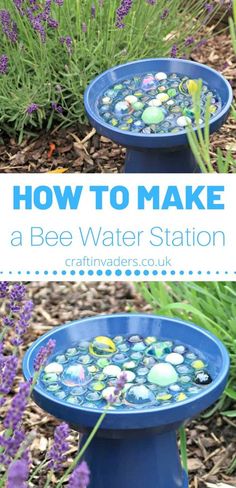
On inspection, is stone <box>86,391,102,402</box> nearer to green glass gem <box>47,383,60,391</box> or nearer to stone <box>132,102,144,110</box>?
green glass gem <box>47,383,60,391</box>

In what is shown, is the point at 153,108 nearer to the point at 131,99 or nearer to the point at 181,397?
the point at 131,99

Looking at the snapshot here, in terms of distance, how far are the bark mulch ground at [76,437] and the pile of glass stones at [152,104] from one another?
0.56 meters

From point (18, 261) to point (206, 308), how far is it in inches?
21.8

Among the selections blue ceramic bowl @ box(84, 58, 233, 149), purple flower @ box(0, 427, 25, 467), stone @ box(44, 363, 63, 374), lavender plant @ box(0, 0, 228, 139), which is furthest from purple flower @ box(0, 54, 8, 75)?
purple flower @ box(0, 427, 25, 467)

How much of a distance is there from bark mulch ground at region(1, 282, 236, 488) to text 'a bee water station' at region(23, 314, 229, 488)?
0.33 meters

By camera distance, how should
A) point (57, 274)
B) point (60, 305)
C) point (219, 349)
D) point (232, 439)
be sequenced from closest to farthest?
point (219, 349), point (232, 439), point (57, 274), point (60, 305)

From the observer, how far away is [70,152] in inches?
151

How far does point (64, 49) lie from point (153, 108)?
59 centimetres

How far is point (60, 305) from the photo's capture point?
127 inches

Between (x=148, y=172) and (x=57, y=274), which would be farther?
(x=148, y=172)

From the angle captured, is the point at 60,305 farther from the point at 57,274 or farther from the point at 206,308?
the point at 206,308

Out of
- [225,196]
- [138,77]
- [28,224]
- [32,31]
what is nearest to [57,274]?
[28,224]

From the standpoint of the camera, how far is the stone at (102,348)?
216 cm

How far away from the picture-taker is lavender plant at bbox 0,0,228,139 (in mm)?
3568
